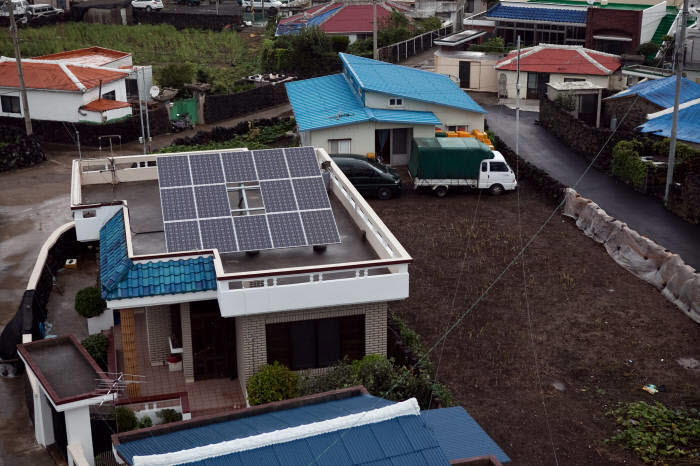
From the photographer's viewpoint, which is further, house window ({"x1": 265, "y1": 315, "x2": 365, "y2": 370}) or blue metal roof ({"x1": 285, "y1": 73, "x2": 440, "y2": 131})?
blue metal roof ({"x1": 285, "y1": 73, "x2": 440, "y2": 131})

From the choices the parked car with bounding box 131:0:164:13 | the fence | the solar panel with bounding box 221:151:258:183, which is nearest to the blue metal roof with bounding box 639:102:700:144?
the solar panel with bounding box 221:151:258:183

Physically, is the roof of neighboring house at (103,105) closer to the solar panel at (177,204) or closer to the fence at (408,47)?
the fence at (408,47)

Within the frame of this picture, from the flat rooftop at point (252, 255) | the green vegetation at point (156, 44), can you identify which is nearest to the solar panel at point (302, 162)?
the flat rooftop at point (252, 255)

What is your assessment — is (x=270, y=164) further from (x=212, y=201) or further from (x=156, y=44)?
(x=156, y=44)

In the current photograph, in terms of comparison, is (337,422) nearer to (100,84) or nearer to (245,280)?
(245,280)

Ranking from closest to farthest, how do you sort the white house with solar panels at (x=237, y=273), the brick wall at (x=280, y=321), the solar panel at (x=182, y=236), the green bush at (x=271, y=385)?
the green bush at (x=271, y=385)
the white house with solar panels at (x=237, y=273)
the brick wall at (x=280, y=321)
the solar panel at (x=182, y=236)

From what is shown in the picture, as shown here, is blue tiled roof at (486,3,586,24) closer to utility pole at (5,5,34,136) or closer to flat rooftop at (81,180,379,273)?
utility pole at (5,5,34,136)
